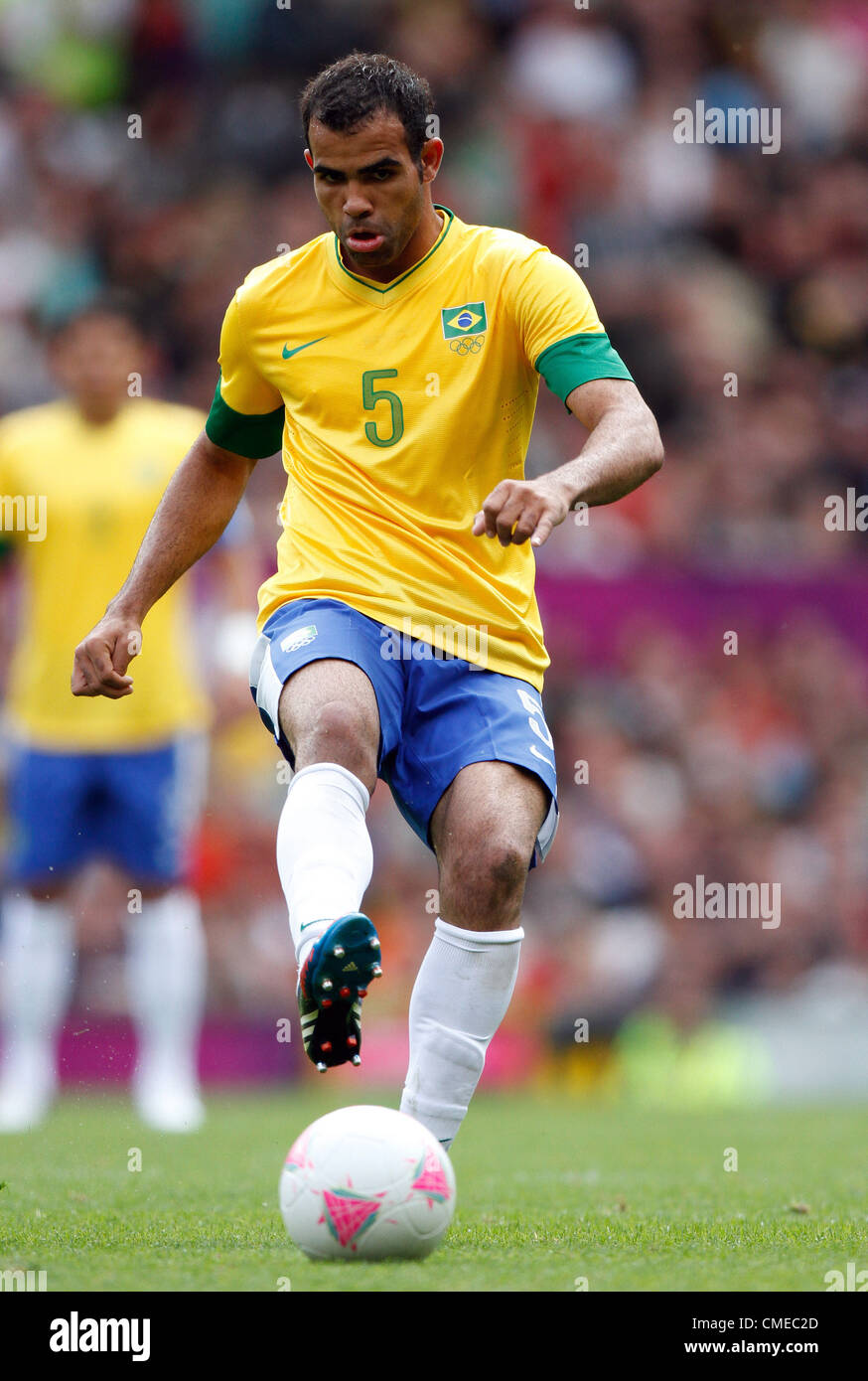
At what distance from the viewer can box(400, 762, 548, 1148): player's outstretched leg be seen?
4266 millimetres

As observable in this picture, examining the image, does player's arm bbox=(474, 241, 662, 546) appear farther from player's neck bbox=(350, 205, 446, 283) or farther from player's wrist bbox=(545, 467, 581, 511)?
player's neck bbox=(350, 205, 446, 283)

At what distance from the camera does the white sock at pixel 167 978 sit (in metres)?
7.85

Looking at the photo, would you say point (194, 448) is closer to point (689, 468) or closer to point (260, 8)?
point (689, 468)

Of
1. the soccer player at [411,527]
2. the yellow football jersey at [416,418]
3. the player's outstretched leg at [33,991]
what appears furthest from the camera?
the player's outstretched leg at [33,991]

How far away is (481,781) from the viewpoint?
14.2ft

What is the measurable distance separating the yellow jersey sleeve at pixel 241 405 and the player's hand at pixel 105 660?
632 mm

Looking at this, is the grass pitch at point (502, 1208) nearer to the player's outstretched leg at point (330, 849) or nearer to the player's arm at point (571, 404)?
the player's outstretched leg at point (330, 849)

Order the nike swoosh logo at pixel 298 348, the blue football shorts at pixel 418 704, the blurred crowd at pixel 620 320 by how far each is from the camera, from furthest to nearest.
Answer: the blurred crowd at pixel 620 320 → the nike swoosh logo at pixel 298 348 → the blue football shorts at pixel 418 704

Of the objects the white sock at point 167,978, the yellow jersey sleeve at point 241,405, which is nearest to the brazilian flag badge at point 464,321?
the yellow jersey sleeve at point 241,405

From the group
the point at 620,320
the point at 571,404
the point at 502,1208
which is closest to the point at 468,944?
the point at 502,1208

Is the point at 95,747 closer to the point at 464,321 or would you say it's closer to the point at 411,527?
the point at 411,527

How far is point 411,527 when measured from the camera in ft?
15.0

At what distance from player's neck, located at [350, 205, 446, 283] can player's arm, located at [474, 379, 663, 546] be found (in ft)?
1.98
